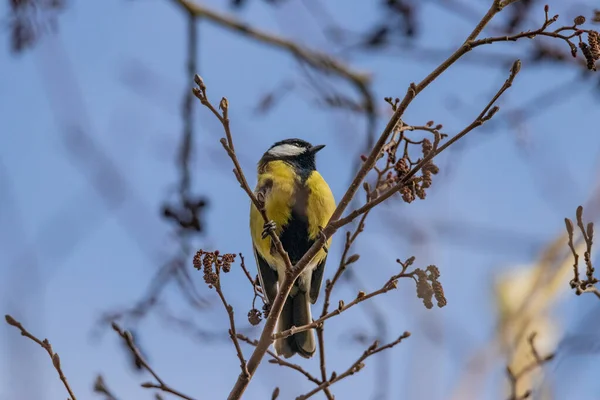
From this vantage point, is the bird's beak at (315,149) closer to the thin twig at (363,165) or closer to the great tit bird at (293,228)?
the great tit bird at (293,228)

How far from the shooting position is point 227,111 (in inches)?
89.2

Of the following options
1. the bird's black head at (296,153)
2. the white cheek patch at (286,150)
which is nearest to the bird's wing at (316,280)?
the bird's black head at (296,153)

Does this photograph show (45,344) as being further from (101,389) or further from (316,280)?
(316,280)

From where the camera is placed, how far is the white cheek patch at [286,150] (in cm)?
459

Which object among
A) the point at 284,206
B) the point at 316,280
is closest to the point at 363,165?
the point at 284,206

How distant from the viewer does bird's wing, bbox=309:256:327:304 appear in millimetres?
4062

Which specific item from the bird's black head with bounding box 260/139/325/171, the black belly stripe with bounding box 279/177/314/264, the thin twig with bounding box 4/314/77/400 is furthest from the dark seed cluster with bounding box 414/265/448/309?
the bird's black head with bounding box 260/139/325/171

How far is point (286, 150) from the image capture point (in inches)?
184

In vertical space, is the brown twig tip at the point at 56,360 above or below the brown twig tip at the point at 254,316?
below

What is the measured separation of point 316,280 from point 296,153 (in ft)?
2.99

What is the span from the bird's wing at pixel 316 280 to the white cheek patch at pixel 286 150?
2.72 ft

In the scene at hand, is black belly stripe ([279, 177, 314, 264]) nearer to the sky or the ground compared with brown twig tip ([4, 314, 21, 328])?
nearer to the sky

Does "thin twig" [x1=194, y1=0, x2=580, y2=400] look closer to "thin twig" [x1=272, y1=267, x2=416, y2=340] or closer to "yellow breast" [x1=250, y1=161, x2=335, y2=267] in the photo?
"thin twig" [x1=272, y1=267, x2=416, y2=340]

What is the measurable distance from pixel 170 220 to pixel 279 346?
2.78 feet
